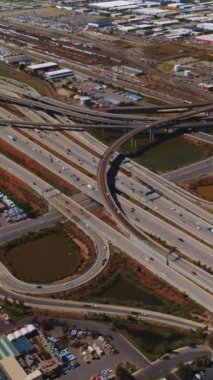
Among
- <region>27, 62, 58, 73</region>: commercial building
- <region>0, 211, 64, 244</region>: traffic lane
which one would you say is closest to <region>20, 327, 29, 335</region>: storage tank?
<region>0, 211, 64, 244</region>: traffic lane

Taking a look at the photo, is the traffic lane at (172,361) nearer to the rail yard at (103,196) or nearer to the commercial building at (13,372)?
the rail yard at (103,196)

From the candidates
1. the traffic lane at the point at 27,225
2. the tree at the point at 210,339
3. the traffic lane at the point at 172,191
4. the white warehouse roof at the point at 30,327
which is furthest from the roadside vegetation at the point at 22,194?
the tree at the point at 210,339

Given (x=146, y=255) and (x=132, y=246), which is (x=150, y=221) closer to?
(x=132, y=246)

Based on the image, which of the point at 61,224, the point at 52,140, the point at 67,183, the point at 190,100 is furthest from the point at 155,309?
the point at 190,100

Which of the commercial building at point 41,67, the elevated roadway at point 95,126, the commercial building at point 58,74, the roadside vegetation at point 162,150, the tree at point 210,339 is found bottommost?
the tree at point 210,339

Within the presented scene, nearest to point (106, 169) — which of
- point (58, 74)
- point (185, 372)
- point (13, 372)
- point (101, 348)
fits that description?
point (101, 348)

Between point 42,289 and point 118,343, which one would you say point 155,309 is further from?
point 42,289
